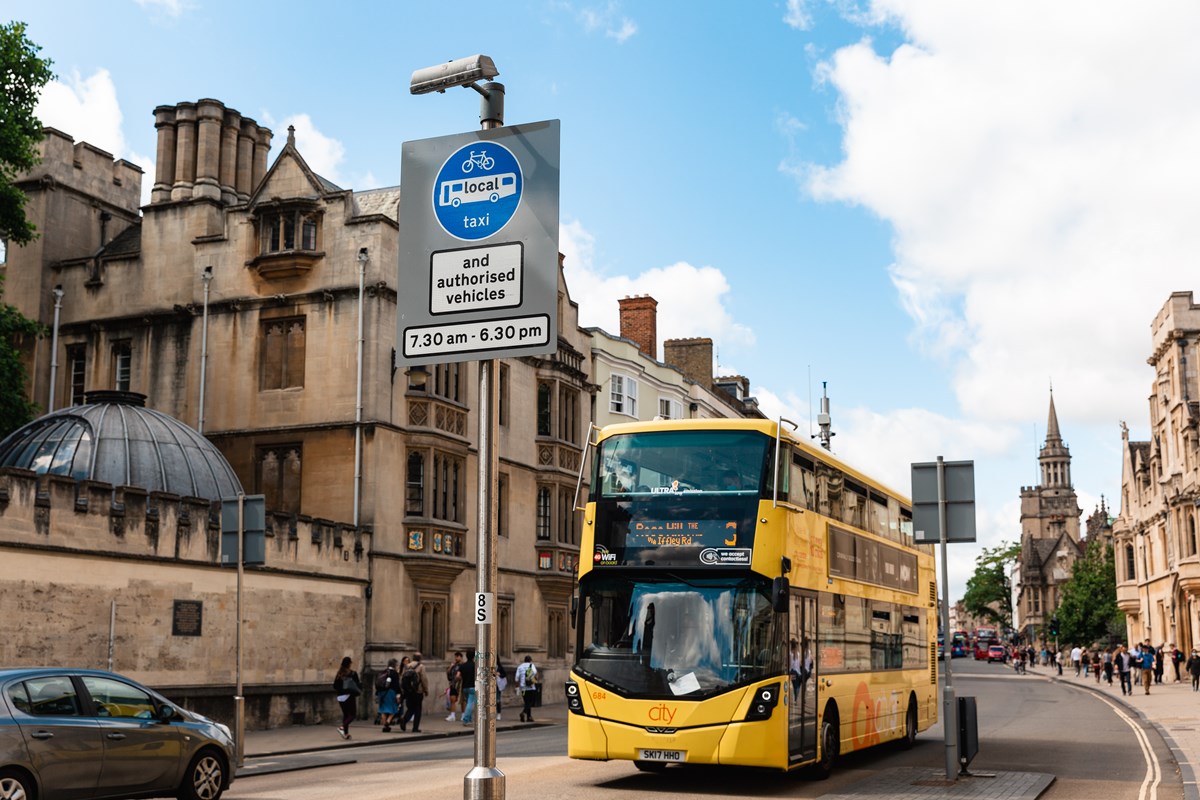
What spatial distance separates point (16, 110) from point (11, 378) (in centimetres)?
671

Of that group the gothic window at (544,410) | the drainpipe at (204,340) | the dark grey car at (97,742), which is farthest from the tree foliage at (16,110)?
the dark grey car at (97,742)

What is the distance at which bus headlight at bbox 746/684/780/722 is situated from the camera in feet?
47.2

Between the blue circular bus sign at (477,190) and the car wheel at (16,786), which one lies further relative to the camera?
the car wheel at (16,786)

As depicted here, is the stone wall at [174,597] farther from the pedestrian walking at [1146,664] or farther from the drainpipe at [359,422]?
the pedestrian walking at [1146,664]

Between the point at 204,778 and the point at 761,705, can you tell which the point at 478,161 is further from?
the point at 204,778

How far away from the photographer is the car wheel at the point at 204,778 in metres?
13.6

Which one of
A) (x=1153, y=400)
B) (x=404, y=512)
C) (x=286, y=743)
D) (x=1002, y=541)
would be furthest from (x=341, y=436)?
(x=1002, y=541)

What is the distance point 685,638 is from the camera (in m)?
14.8

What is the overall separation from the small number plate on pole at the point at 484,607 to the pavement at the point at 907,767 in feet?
21.7

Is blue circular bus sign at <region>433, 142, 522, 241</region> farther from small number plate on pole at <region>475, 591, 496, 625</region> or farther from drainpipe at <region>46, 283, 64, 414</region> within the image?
drainpipe at <region>46, 283, 64, 414</region>

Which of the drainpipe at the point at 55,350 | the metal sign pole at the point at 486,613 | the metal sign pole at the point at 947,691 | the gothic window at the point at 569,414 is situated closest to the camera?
the metal sign pole at the point at 486,613

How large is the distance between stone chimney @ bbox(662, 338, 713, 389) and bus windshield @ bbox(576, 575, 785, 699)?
47.7 m

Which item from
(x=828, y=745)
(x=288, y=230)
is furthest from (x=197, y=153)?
(x=828, y=745)

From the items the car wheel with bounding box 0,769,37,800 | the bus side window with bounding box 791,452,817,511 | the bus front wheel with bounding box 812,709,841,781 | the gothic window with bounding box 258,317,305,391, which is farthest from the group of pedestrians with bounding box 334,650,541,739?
the car wheel with bounding box 0,769,37,800
